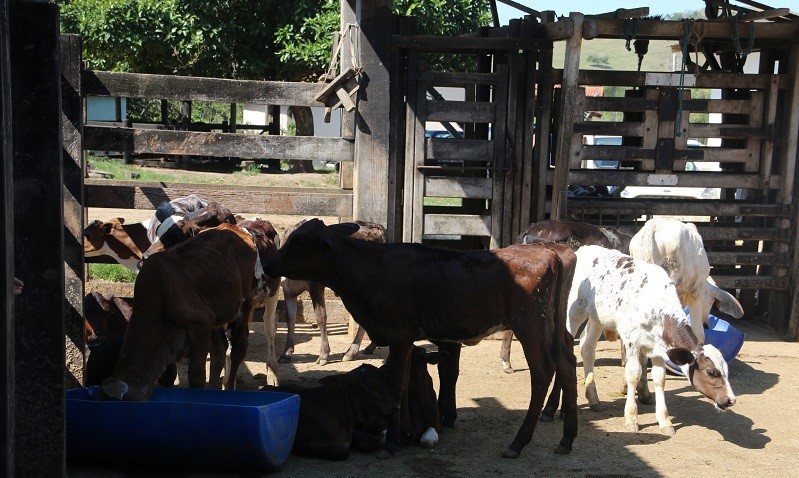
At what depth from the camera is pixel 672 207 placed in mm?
12578

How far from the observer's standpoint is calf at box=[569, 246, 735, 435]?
830cm

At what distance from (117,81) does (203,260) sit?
3.03 metres

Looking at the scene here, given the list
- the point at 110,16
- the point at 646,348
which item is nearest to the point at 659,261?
the point at 646,348

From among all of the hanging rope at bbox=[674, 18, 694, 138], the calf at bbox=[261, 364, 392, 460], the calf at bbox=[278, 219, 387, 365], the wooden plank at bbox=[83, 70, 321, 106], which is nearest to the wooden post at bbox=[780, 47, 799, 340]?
the hanging rope at bbox=[674, 18, 694, 138]

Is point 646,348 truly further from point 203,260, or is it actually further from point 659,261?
A: point 203,260

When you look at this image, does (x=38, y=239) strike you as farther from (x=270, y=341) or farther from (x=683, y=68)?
(x=683, y=68)

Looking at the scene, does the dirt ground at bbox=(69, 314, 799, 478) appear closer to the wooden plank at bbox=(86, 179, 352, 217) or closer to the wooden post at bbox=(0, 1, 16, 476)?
the wooden plank at bbox=(86, 179, 352, 217)

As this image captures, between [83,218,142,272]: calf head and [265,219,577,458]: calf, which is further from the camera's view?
[83,218,142,272]: calf head

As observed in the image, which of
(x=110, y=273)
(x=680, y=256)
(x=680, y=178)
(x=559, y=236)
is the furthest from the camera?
(x=110, y=273)

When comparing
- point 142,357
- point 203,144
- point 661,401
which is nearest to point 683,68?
point 661,401

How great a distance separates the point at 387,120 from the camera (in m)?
10.7

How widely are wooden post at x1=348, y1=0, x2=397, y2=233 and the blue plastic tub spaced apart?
172 inches

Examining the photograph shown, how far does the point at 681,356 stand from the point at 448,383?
198 cm

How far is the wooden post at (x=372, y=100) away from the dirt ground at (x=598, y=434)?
2.05 meters
